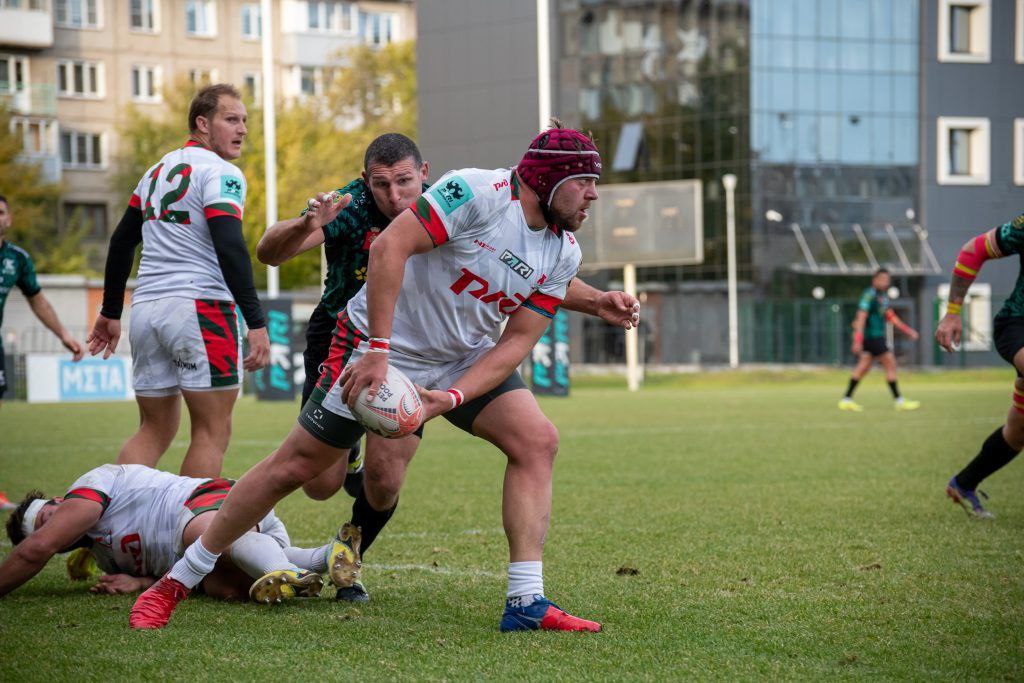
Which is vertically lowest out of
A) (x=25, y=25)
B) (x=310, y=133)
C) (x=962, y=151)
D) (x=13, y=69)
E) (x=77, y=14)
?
(x=962, y=151)

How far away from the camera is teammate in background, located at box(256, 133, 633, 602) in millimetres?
5367

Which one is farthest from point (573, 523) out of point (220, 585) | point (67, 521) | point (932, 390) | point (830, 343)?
point (830, 343)

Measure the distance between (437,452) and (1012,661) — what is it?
960 centimetres

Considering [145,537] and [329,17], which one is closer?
[145,537]

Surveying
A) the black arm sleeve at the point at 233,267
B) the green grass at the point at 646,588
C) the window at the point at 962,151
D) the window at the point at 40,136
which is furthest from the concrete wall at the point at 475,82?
the black arm sleeve at the point at 233,267

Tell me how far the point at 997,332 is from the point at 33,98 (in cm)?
5211

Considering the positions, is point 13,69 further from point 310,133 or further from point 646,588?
Answer: point 646,588

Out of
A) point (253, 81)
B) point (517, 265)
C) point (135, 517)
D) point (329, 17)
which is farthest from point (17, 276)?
point (329, 17)

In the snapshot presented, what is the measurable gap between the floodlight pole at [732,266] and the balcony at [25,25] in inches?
1159

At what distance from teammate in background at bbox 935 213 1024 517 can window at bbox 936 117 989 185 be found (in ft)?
134

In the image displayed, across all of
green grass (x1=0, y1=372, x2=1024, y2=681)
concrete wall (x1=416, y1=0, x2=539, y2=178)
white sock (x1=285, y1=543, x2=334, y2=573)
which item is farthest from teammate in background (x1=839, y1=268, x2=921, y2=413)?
concrete wall (x1=416, y1=0, x2=539, y2=178)

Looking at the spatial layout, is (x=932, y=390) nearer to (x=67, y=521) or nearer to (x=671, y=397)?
(x=671, y=397)

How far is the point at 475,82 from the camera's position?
4344cm

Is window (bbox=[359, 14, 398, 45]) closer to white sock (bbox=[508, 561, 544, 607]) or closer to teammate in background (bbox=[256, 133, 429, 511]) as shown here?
teammate in background (bbox=[256, 133, 429, 511])
